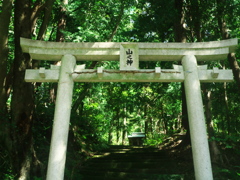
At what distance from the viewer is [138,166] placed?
301 inches

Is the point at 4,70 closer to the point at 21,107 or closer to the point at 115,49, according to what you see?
the point at 21,107

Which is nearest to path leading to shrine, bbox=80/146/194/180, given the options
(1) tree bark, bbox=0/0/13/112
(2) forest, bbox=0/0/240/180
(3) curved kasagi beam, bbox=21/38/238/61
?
(2) forest, bbox=0/0/240/180

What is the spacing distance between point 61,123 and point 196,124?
276 cm

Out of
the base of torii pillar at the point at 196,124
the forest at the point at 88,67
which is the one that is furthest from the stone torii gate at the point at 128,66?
the forest at the point at 88,67

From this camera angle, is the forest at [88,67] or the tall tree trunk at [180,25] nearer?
the forest at [88,67]

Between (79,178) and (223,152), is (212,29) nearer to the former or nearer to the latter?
(223,152)

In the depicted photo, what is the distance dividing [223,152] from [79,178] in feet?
16.0

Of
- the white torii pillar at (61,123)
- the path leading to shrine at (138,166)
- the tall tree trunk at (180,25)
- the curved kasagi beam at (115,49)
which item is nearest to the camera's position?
the white torii pillar at (61,123)

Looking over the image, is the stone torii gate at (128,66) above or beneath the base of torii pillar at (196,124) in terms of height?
above

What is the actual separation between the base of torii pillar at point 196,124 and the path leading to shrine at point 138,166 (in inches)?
92.9

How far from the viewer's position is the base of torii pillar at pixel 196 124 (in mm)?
4062

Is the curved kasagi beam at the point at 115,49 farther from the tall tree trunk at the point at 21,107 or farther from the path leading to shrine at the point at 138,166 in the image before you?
the path leading to shrine at the point at 138,166

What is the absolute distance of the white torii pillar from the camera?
3.97 m

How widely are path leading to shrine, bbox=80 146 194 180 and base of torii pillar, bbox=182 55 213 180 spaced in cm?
236
